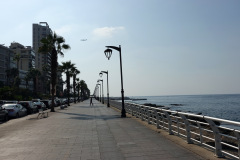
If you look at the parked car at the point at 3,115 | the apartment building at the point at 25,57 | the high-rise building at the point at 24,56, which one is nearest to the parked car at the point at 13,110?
the parked car at the point at 3,115

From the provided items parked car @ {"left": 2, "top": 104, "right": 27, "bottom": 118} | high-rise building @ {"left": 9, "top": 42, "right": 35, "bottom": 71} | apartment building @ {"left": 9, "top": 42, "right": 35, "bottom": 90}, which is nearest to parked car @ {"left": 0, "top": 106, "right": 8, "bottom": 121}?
parked car @ {"left": 2, "top": 104, "right": 27, "bottom": 118}

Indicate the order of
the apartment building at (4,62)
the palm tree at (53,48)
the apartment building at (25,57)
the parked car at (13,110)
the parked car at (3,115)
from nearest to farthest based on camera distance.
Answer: the parked car at (3,115) → the parked car at (13,110) → the palm tree at (53,48) → the apartment building at (4,62) → the apartment building at (25,57)

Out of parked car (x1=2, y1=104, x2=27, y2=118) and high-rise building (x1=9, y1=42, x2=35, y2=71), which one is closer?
parked car (x1=2, y1=104, x2=27, y2=118)

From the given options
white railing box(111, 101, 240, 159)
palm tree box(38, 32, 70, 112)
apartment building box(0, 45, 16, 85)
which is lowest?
white railing box(111, 101, 240, 159)

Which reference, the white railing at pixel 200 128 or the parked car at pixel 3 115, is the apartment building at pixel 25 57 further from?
the white railing at pixel 200 128

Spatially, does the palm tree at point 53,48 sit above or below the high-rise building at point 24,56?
below

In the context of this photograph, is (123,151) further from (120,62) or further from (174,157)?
(120,62)

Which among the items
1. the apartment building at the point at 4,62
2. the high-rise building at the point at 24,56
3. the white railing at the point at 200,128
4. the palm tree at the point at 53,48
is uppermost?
the high-rise building at the point at 24,56

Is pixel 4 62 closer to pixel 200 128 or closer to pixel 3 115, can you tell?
pixel 3 115

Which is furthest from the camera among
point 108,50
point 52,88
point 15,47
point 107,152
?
point 15,47

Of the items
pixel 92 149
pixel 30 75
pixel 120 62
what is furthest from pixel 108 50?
pixel 30 75

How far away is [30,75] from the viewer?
344 ft

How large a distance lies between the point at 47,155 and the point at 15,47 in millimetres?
156505

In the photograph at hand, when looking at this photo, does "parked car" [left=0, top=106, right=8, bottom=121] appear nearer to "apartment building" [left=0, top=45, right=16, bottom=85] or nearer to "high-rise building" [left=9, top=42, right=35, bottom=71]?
"apartment building" [left=0, top=45, right=16, bottom=85]
